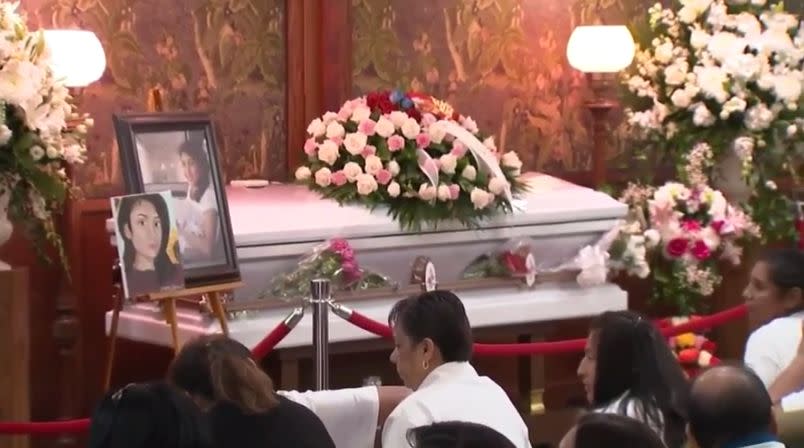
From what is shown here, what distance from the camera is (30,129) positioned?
15.3ft

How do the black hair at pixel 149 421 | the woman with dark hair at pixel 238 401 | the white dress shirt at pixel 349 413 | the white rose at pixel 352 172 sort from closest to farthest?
the black hair at pixel 149 421
the woman with dark hair at pixel 238 401
the white dress shirt at pixel 349 413
the white rose at pixel 352 172

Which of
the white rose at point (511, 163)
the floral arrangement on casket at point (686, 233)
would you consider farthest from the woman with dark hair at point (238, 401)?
the floral arrangement on casket at point (686, 233)

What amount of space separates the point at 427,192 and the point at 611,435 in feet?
10.2

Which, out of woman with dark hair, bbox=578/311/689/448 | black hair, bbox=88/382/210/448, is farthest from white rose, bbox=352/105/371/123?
black hair, bbox=88/382/210/448

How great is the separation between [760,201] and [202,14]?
8.83ft

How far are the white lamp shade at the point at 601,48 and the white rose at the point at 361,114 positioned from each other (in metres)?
1.23

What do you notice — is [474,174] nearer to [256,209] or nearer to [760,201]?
[256,209]

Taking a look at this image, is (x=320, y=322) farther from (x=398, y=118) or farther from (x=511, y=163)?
(x=511, y=163)

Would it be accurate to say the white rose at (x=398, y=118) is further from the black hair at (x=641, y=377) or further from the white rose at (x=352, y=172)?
the black hair at (x=641, y=377)

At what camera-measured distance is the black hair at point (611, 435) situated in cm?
232

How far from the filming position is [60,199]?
4844 millimetres

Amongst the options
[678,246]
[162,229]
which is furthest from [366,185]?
[678,246]

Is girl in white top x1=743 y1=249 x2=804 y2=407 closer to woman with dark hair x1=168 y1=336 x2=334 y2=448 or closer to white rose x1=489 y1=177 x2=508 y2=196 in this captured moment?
white rose x1=489 y1=177 x2=508 y2=196

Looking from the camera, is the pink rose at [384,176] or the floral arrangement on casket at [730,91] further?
the floral arrangement on casket at [730,91]
